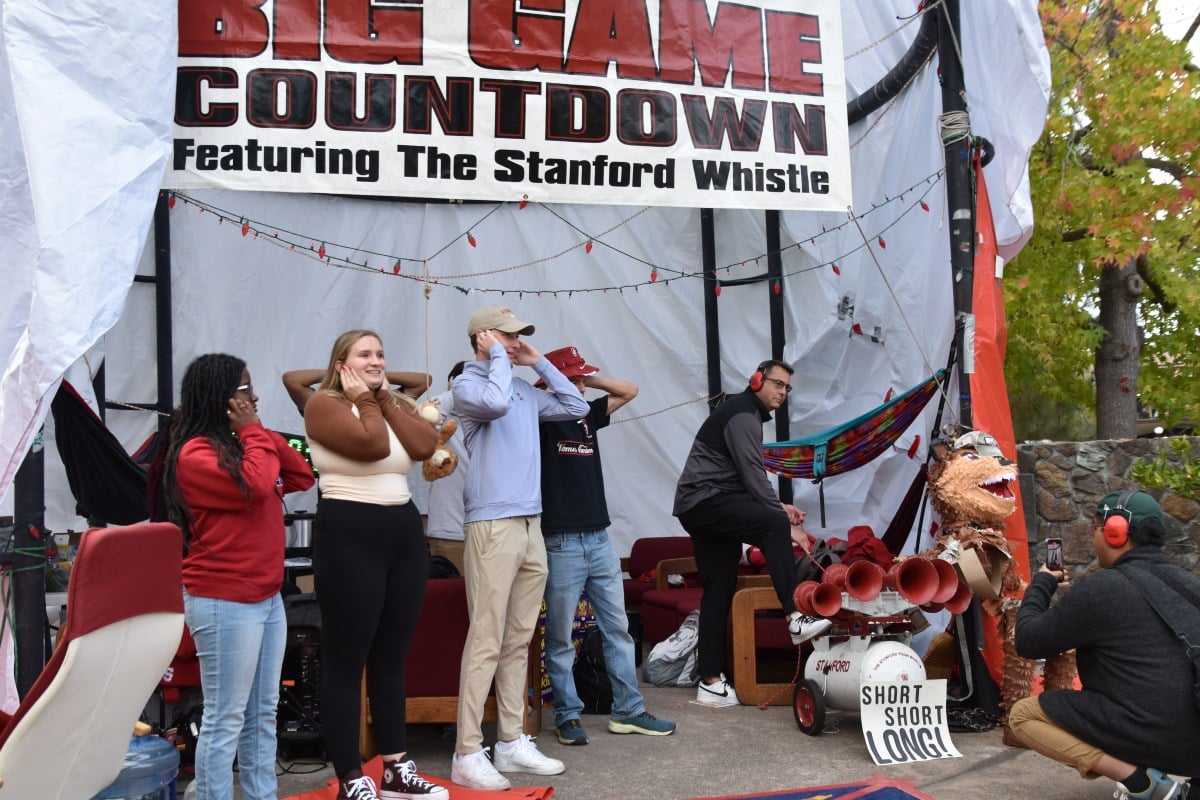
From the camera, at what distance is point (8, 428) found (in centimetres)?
357

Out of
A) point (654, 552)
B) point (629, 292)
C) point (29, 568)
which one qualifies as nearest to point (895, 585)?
point (654, 552)

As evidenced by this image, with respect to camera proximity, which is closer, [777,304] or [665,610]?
[665,610]

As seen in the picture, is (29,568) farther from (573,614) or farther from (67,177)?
(573,614)

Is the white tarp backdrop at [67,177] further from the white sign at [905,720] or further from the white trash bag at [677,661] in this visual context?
the white trash bag at [677,661]

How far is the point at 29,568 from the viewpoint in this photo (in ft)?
13.2

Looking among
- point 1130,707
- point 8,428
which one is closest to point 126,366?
point 8,428

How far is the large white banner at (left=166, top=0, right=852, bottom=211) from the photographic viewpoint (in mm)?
4547

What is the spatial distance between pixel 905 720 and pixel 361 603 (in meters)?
2.33

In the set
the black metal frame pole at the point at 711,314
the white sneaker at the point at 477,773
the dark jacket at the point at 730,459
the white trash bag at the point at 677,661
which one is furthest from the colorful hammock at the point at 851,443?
the white sneaker at the point at 477,773

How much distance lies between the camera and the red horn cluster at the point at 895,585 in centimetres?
486

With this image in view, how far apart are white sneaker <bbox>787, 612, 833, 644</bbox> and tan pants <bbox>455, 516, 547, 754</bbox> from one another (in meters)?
1.26

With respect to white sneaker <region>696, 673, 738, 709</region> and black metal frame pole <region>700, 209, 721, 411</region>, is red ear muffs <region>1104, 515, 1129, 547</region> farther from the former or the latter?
black metal frame pole <region>700, 209, 721, 411</region>

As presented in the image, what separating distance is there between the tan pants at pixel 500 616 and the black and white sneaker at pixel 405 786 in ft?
1.27

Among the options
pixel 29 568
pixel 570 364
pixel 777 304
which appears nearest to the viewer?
pixel 29 568
